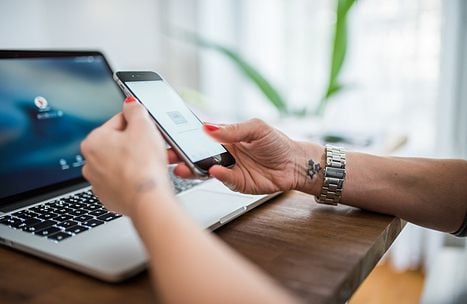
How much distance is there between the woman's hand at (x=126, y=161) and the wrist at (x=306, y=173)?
9.4 inches

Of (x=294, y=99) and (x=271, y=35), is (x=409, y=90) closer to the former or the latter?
(x=294, y=99)

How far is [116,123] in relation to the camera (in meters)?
0.43

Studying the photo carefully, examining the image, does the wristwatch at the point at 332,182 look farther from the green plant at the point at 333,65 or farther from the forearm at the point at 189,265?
the green plant at the point at 333,65

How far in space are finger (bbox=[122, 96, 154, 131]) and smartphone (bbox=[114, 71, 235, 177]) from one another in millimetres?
61

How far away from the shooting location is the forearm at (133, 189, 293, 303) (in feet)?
0.97

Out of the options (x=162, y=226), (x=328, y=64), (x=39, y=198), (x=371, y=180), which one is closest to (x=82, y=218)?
(x=39, y=198)

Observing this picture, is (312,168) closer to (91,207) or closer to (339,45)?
(91,207)

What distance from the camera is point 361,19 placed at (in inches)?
55.7

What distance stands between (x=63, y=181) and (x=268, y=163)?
315 millimetres

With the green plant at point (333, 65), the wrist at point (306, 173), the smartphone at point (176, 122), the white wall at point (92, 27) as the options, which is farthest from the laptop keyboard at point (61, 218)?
the green plant at point (333, 65)

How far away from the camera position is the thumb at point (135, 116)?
0.41 meters

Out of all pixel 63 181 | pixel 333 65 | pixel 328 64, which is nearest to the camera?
pixel 63 181

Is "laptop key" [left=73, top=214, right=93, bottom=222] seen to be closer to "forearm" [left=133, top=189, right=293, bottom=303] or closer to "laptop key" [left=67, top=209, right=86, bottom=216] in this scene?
"laptop key" [left=67, top=209, right=86, bottom=216]

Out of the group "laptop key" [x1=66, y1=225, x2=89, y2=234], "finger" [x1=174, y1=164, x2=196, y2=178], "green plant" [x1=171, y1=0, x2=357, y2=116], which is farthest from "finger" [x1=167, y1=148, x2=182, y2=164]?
"green plant" [x1=171, y1=0, x2=357, y2=116]
